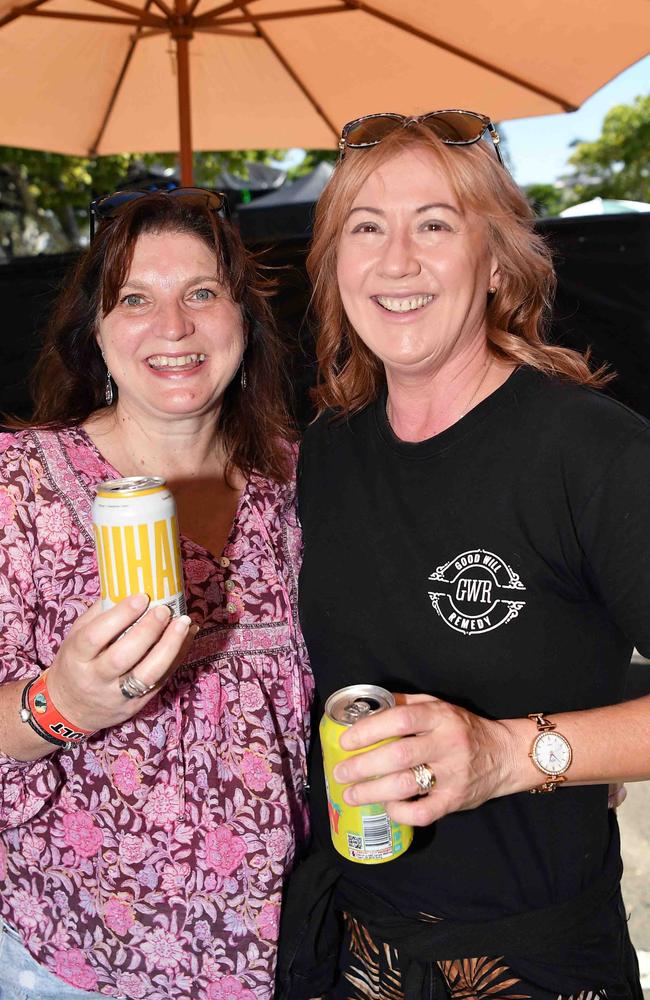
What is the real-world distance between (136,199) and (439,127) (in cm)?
74

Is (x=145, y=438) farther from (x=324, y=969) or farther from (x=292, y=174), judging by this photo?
(x=292, y=174)

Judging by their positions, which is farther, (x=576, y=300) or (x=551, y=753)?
(x=576, y=300)

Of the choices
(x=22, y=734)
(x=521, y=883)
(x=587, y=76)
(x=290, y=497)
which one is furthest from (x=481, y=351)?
(x=587, y=76)

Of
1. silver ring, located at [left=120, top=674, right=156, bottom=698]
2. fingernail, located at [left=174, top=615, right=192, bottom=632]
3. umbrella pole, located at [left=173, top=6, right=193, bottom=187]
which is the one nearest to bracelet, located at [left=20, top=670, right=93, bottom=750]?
silver ring, located at [left=120, top=674, right=156, bottom=698]

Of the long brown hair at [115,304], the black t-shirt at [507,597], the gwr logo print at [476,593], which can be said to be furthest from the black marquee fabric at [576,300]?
the gwr logo print at [476,593]

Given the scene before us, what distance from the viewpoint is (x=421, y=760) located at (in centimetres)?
129

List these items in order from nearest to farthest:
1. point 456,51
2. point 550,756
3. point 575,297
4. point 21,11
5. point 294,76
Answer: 1. point 550,756
2. point 575,297
3. point 21,11
4. point 456,51
5. point 294,76

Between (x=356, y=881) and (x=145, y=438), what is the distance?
110 cm

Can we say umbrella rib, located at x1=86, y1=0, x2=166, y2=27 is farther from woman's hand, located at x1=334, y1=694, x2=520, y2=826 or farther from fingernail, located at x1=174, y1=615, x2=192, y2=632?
woman's hand, located at x1=334, y1=694, x2=520, y2=826

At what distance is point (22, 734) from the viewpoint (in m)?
1.48

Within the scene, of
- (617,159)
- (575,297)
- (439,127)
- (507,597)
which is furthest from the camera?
(617,159)

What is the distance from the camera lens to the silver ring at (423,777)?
4.21 ft

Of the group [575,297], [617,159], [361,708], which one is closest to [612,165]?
[617,159]

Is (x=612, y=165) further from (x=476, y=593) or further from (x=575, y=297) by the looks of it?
(x=476, y=593)
